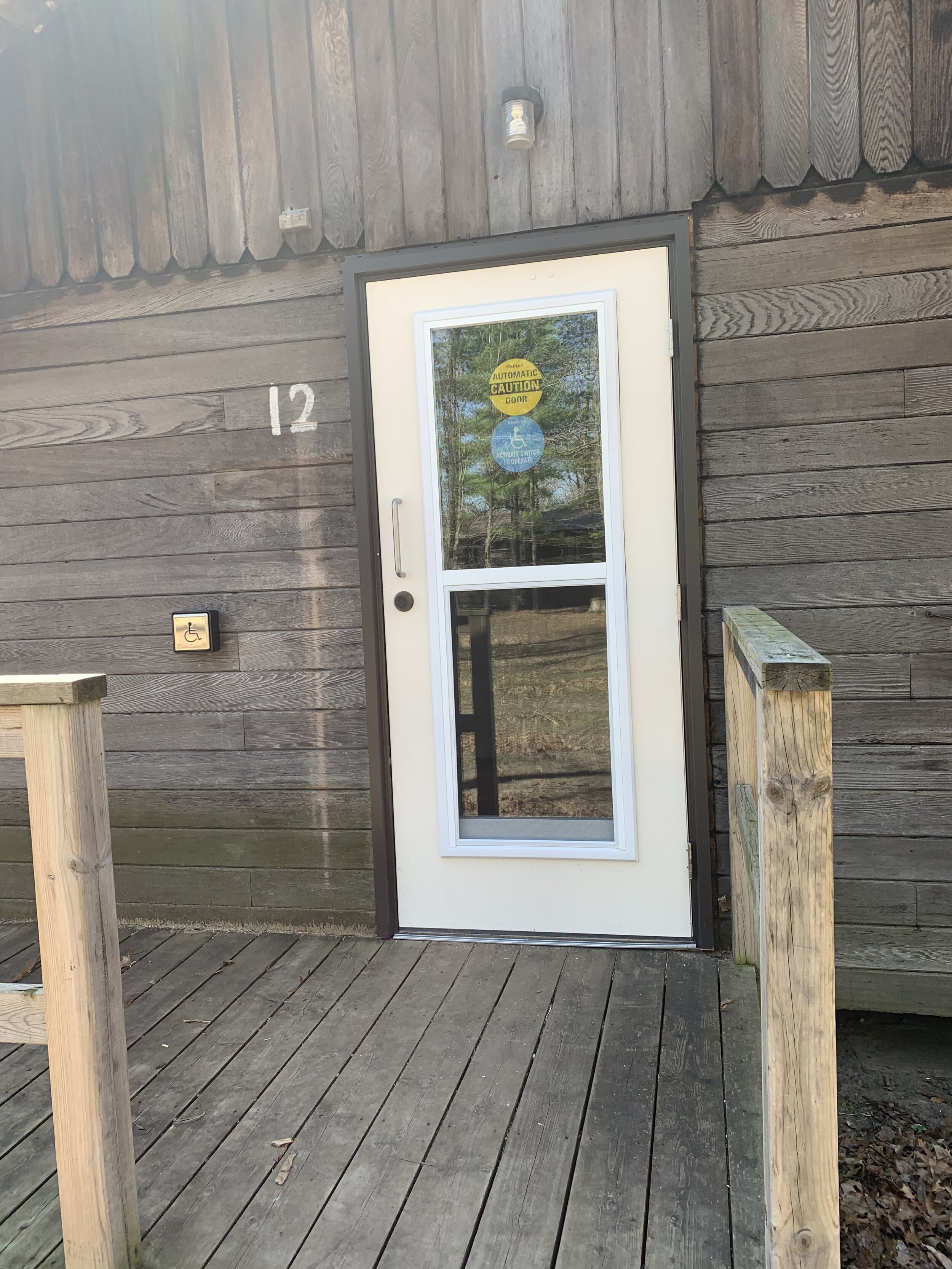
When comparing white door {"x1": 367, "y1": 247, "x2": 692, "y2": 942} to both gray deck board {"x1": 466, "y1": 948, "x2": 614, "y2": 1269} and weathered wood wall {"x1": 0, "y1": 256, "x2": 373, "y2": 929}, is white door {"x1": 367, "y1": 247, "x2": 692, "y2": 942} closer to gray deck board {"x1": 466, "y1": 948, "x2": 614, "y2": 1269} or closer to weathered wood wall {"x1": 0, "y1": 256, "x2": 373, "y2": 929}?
weathered wood wall {"x1": 0, "y1": 256, "x2": 373, "y2": 929}

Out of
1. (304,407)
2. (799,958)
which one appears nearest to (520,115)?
(304,407)

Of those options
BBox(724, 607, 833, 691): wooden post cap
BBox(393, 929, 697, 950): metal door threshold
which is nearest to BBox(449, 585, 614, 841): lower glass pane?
BBox(393, 929, 697, 950): metal door threshold

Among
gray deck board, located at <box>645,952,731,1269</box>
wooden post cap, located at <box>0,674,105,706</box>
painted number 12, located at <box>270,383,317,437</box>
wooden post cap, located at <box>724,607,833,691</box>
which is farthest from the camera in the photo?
painted number 12, located at <box>270,383,317,437</box>

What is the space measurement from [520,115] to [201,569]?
1602 millimetres

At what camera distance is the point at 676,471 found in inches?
100

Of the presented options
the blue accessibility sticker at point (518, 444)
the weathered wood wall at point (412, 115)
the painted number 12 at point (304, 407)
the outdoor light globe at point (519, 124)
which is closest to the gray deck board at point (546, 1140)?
the blue accessibility sticker at point (518, 444)

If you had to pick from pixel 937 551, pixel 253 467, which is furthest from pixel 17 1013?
pixel 937 551

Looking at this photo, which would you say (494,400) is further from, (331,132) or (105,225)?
(105,225)

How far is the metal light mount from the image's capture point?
2488 millimetres

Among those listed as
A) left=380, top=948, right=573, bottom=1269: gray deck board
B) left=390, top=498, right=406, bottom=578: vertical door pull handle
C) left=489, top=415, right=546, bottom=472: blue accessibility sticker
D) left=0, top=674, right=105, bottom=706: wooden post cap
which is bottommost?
left=380, top=948, right=573, bottom=1269: gray deck board

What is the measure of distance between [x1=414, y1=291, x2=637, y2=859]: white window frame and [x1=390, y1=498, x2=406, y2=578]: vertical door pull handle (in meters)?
0.08

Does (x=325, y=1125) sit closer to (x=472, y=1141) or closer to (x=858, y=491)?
(x=472, y=1141)

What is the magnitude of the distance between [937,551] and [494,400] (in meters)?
1.27

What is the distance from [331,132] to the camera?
2713mm
